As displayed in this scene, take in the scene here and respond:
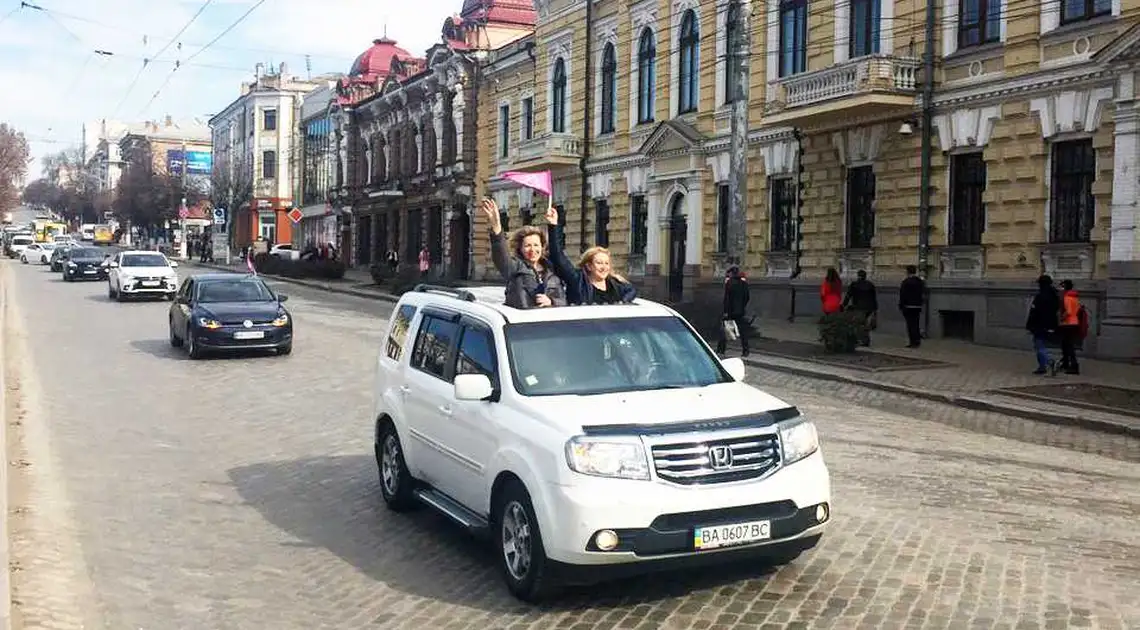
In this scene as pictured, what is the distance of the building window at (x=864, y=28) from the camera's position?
25859 millimetres

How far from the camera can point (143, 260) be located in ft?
116

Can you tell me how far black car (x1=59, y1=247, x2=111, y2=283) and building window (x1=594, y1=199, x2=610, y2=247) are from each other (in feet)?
72.4

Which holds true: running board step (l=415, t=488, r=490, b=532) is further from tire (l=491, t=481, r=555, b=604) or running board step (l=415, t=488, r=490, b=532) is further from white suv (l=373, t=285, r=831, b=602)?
tire (l=491, t=481, r=555, b=604)

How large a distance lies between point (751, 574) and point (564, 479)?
1.48 metres

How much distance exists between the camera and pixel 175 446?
37.7 feet

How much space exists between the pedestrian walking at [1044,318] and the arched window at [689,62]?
16831mm

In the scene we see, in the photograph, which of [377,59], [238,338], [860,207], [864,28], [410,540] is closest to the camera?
[410,540]

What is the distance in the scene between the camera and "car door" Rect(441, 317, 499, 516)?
667cm

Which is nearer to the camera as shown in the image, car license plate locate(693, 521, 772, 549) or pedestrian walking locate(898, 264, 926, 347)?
car license plate locate(693, 521, 772, 549)

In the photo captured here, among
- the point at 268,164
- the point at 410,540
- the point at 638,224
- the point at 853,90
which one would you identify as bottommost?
the point at 410,540

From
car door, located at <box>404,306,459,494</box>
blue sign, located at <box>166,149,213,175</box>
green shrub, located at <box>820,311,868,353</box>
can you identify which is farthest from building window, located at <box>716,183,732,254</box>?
blue sign, located at <box>166,149,213,175</box>

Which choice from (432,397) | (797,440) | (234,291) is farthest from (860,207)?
(797,440)

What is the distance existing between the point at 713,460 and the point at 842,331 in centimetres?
1471

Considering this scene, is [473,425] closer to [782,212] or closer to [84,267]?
[782,212]
